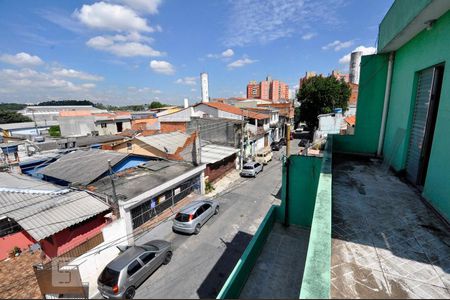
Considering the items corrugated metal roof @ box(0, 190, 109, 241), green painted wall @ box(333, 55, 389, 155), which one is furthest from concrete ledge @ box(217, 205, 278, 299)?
corrugated metal roof @ box(0, 190, 109, 241)

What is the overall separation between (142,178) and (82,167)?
4108 millimetres

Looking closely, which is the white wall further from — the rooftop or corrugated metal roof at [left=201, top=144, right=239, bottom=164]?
corrugated metal roof at [left=201, top=144, right=239, bottom=164]

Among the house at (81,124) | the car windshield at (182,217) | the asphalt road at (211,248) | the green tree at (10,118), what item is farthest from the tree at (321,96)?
the green tree at (10,118)

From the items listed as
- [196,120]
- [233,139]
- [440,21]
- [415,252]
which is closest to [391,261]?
[415,252]

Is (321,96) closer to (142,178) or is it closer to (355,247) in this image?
(142,178)

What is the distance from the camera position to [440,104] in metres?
3.26

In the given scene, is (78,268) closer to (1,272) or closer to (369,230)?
(1,272)

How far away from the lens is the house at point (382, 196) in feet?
7.22

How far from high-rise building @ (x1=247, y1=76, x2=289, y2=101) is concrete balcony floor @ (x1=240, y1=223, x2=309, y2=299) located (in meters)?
71.3

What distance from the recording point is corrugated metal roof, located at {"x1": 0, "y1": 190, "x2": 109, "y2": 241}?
8000 millimetres

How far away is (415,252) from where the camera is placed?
2.55 meters

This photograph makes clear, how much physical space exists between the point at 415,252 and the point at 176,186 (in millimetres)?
12126

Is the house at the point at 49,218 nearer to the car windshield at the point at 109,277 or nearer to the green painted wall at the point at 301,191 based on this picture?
the car windshield at the point at 109,277

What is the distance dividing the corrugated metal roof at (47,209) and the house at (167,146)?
23.4 feet
